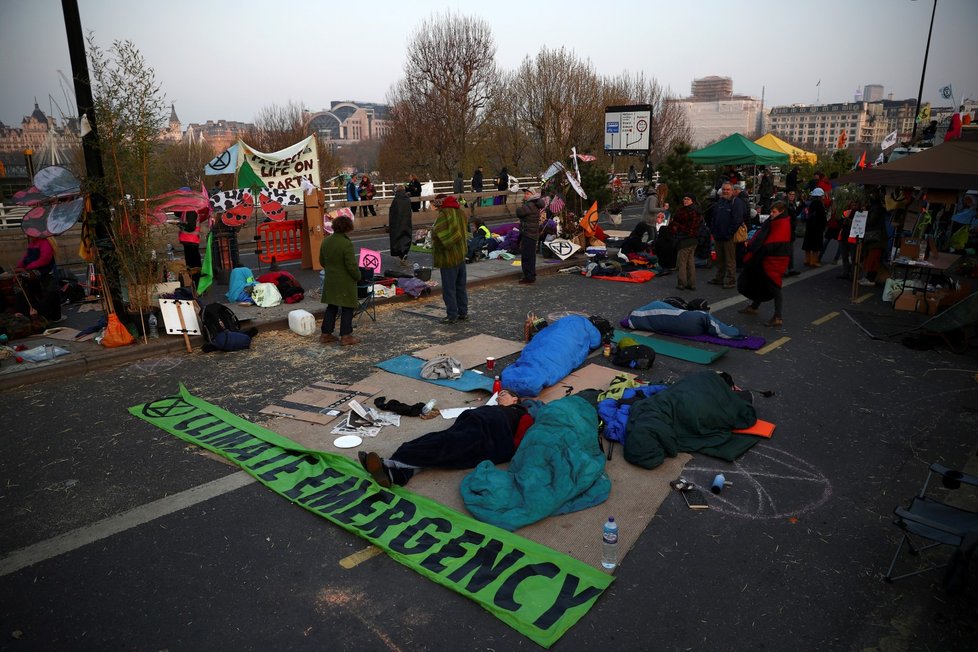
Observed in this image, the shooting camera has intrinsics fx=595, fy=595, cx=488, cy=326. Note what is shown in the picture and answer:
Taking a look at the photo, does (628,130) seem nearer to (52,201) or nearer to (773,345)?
(773,345)

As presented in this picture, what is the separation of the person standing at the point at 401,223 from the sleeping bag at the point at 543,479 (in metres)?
9.53

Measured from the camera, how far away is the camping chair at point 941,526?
3.35 metres

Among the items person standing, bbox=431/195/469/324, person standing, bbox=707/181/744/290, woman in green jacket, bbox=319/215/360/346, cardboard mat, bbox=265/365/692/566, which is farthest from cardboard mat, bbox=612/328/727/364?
person standing, bbox=707/181/744/290

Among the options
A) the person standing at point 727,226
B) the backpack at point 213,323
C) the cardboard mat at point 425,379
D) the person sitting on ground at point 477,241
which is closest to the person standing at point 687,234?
the person standing at point 727,226

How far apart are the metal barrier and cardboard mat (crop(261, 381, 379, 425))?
765cm

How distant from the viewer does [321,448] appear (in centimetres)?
554

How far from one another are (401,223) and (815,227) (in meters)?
9.89

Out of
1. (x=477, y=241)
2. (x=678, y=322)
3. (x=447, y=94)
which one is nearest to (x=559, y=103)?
(x=447, y=94)

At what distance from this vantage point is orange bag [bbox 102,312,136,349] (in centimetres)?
807

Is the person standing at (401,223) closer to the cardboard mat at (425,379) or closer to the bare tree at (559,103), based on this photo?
the cardboard mat at (425,379)

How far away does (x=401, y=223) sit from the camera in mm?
13828

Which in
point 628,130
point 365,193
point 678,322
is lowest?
point 678,322

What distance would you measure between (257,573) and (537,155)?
125ft

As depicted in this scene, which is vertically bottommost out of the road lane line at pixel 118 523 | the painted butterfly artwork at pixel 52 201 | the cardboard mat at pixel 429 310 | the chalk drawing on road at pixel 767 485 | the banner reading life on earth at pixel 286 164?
the chalk drawing on road at pixel 767 485
